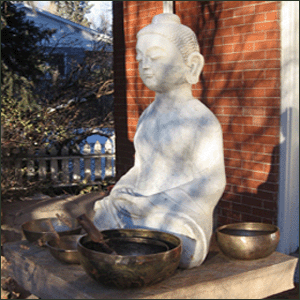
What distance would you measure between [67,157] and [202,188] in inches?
237

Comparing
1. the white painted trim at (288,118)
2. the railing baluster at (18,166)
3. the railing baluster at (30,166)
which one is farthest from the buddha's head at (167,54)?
the railing baluster at (30,166)

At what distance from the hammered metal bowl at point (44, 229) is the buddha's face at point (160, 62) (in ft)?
3.48

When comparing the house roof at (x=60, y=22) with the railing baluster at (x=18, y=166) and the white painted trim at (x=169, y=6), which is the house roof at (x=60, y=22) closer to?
the railing baluster at (x=18, y=166)

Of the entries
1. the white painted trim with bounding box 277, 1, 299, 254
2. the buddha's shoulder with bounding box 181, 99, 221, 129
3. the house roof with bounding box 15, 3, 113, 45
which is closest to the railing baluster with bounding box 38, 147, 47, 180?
the house roof with bounding box 15, 3, 113, 45

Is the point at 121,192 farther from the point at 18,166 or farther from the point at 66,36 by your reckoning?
the point at 66,36

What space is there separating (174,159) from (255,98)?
200 centimetres

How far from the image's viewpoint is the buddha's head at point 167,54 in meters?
2.97

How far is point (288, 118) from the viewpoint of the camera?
15.0 ft

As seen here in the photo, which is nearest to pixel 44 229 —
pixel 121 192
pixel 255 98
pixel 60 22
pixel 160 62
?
pixel 121 192

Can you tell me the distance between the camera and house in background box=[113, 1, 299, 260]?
4.59m

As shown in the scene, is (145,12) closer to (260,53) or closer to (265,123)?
(260,53)

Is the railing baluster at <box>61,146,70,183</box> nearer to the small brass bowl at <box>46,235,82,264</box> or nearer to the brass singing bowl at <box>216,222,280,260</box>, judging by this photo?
the small brass bowl at <box>46,235,82,264</box>

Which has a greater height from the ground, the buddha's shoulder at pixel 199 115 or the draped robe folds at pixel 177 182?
the buddha's shoulder at pixel 199 115

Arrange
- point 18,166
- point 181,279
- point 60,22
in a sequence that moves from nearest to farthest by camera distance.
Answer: point 181,279
point 18,166
point 60,22
